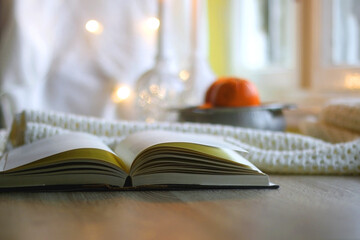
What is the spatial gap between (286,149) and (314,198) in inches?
10.3

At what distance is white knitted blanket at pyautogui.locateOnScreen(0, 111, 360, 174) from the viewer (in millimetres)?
799

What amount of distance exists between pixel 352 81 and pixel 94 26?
870mm

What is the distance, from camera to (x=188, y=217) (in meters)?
0.51

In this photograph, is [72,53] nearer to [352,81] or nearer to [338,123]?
[352,81]

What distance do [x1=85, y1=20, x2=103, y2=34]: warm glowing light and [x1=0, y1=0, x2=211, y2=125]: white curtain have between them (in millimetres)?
12

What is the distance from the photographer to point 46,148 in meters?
0.70

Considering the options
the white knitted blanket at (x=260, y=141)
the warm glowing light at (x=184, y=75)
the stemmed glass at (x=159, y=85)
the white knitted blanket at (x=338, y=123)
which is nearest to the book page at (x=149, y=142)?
the white knitted blanket at (x=260, y=141)

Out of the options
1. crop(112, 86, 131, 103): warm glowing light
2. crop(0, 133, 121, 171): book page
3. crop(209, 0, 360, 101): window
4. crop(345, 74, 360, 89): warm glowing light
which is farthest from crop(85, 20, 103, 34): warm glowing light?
crop(0, 133, 121, 171): book page

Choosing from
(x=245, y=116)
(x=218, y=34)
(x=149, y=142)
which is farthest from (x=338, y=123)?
(x=218, y=34)

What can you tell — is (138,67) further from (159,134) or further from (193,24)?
(159,134)

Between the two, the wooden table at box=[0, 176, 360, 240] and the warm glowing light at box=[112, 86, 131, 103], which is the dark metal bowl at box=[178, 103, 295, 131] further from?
the warm glowing light at box=[112, 86, 131, 103]

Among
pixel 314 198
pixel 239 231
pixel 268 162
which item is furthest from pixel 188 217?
pixel 268 162

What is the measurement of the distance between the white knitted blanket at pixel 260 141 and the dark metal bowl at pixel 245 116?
0.77 feet

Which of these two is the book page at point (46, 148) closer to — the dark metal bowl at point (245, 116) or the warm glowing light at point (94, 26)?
the dark metal bowl at point (245, 116)
